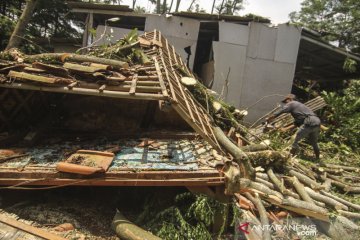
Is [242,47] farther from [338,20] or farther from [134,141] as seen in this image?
[338,20]

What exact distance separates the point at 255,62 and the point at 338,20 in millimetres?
12161

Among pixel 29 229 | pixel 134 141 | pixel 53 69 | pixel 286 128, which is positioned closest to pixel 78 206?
pixel 29 229

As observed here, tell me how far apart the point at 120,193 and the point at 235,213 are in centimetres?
206

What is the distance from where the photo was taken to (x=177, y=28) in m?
12.3

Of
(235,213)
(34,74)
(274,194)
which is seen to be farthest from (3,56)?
(274,194)

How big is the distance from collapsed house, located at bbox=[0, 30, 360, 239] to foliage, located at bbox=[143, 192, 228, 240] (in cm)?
22

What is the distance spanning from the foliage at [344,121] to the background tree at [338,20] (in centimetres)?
744

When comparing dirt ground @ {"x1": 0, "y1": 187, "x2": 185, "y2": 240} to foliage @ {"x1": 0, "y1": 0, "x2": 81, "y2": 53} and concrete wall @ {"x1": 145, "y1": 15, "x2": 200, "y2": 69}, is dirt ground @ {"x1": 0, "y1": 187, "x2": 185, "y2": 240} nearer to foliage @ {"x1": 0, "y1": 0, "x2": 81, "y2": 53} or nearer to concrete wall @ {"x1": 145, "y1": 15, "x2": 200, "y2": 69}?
concrete wall @ {"x1": 145, "y1": 15, "x2": 200, "y2": 69}

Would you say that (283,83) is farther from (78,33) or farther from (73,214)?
(78,33)

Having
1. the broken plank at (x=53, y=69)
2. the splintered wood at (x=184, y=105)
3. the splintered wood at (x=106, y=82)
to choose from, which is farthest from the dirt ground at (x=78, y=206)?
the broken plank at (x=53, y=69)

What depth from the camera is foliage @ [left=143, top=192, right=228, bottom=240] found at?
4.04 metres

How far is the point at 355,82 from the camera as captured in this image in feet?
48.0

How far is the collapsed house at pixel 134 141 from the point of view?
4.29 meters

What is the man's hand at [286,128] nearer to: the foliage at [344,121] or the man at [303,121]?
the man at [303,121]
